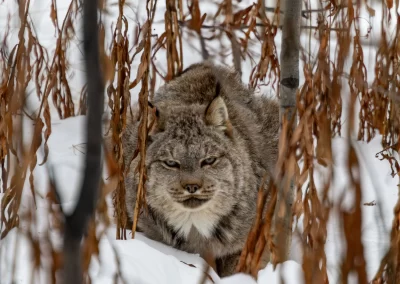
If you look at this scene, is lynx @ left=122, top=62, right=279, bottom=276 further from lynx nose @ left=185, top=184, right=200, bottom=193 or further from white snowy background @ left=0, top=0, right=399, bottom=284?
white snowy background @ left=0, top=0, right=399, bottom=284

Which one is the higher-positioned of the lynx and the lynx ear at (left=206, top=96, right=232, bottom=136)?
the lynx ear at (left=206, top=96, right=232, bottom=136)

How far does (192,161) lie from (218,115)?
0.32 m

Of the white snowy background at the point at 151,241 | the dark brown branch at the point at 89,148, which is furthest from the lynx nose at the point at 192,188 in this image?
the dark brown branch at the point at 89,148

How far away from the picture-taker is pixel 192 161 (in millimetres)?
3852

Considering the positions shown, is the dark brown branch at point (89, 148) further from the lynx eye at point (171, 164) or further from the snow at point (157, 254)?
the lynx eye at point (171, 164)

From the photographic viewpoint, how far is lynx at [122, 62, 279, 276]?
383 cm

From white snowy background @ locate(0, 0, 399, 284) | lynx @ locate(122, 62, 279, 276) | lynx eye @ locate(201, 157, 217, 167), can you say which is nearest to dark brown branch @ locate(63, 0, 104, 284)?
white snowy background @ locate(0, 0, 399, 284)

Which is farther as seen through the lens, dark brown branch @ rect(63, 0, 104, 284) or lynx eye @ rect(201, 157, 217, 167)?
lynx eye @ rect(201, 157, 217, 167)

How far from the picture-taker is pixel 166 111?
4086mm

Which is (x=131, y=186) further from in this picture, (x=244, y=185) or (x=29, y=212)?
(x=29, y=212)

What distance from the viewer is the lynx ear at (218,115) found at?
3.90 meters

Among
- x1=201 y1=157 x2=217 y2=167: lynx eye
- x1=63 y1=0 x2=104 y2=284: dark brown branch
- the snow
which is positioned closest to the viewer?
x1=63 y1=0 x2=104 y2=284: dark brown branch

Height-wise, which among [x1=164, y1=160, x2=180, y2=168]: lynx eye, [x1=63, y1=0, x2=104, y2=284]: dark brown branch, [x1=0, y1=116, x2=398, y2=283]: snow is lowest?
[x1=0, y1=116, x2=398, y2=283]: snow

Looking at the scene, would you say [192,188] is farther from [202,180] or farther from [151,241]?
[151,241]
